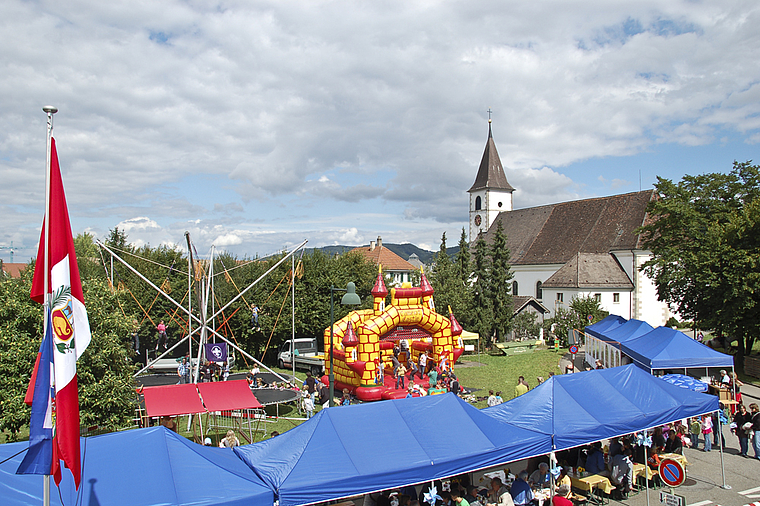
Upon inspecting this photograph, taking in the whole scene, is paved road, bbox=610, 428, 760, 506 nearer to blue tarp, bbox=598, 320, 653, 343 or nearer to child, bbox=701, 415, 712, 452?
child, bbox=701, 415, 712, 452

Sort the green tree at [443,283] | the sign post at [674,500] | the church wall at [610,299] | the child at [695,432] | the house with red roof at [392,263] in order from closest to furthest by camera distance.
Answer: the sign post at [674,500] → the child at [695,432] → the green tree at [443,283] → the church wall at [610,299] → the house with red roof at [392,263]

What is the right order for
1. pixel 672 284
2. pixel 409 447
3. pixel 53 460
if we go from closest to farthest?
pixel 53 460 → pixel 409 447 → pixel 672 284

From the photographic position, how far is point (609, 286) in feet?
159

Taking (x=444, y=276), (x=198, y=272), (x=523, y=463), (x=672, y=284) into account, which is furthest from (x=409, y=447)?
(x=444, y=276)

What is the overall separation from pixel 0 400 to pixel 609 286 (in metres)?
46.2

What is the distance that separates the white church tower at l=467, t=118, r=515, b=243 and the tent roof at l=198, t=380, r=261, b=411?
2501 inches

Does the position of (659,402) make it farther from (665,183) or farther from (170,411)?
(665,183)

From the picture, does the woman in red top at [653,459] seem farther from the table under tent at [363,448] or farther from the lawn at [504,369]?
the lawn at [504,369]

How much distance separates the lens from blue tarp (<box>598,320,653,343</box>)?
24297 millimetres

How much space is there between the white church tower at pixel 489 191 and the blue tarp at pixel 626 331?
49737 mm

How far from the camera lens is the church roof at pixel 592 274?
48031 millimetres

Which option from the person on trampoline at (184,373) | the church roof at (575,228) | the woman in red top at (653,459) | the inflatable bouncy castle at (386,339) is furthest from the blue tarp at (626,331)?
the church roof at (575,228)

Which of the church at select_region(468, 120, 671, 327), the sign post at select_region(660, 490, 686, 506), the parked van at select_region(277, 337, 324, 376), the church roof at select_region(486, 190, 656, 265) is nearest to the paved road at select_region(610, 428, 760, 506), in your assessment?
the sign post at select_region(660, 490, 686, 506)

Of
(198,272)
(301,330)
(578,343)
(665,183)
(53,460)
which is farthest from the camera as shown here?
(578,343)
